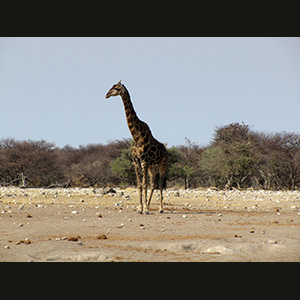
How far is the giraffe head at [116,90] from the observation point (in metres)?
13.5

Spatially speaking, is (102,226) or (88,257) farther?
(102,226)

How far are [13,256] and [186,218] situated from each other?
606cm

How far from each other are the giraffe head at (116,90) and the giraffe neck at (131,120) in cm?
17

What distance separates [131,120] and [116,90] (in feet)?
3.20

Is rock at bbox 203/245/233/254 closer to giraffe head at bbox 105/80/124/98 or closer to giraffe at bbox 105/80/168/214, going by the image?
giraffe at bbox 105/80/168/214

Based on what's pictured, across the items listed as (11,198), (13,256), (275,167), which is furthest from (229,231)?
(275,167)

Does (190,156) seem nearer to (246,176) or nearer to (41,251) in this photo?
(246,176)

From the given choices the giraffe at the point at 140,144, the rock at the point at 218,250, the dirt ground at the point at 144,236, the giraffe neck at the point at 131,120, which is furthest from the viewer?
the giraffe neck at the point at 131,120

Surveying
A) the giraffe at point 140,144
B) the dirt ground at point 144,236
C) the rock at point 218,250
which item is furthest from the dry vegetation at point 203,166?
the rock at point 218,250

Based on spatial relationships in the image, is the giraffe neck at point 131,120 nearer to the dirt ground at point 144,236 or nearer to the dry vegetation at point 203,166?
the dirt ground at point 144,236

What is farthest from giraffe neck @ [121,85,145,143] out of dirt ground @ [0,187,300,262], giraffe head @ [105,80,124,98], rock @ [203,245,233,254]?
Answer: rock @ [203,245,233,254]

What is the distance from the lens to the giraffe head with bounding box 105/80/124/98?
1354 cm

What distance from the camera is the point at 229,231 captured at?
10055 millimetres

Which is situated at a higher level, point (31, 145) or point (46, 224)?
point (31, 145)
